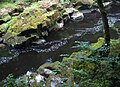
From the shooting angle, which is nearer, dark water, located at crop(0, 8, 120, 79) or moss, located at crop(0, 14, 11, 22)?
dark water, located at crop(0, 8, 120, 79)

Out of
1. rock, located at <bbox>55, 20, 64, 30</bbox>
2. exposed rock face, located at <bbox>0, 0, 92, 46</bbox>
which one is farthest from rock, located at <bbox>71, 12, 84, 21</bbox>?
rock, located at <bbox>55, 20, 64, 30</bbox>

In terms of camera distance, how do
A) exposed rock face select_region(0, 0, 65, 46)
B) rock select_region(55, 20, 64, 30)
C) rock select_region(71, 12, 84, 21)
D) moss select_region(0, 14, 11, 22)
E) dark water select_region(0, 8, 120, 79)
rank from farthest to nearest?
rock select_region(71, 12, 84, 21) < moss select_region(0, 14, 11, 22) < rock select_region(55, 20, 64, 30) < exposed rock face select_region(0, 0, 65, 46) < dark water select_region(0, 8, 120, 79)

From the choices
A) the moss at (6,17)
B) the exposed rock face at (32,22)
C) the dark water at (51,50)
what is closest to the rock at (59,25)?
the exposed rock face at (32,22)

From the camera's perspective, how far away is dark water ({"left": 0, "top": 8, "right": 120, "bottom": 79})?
1077cm

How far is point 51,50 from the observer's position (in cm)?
1207

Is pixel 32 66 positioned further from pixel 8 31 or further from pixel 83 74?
pixel 83 74

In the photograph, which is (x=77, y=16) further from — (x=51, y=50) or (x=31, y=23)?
(x=51, y=50)

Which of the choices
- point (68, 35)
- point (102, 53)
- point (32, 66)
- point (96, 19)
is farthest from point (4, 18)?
point (102, 53)

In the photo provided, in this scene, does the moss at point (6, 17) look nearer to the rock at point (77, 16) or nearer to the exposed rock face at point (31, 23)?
the exposed rock face at point (31, 23)

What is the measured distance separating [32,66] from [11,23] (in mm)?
5265

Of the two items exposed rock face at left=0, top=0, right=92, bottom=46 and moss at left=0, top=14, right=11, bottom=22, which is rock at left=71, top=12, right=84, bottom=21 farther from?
moss at left=0, top=14, right=11, bottom=22

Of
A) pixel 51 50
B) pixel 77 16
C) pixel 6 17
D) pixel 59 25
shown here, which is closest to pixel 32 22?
pixel 59 25

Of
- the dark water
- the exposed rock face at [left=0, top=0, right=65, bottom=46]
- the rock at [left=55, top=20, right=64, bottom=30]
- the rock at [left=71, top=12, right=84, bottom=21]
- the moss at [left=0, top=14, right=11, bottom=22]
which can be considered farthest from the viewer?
the rock at [left=71, top=12, right=84, bottom=21]

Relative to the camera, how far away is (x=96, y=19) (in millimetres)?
16969
